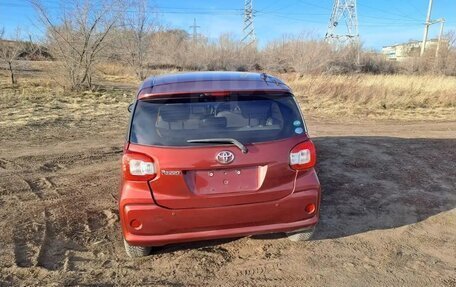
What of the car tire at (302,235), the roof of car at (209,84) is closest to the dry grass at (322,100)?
the roof of car at (209,84)

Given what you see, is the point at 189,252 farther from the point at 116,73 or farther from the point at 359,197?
the point at 116,73

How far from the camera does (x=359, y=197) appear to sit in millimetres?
5082

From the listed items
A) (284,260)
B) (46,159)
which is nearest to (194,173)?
(284,260)

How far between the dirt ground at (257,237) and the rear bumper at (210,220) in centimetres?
32

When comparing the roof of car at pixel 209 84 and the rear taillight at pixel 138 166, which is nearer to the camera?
the rear taillight at pixel 138 166

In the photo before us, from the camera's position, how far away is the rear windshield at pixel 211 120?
129 inches

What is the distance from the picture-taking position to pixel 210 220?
3285mm

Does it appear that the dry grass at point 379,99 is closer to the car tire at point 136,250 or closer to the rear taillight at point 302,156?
the rear taillight at point 302,156

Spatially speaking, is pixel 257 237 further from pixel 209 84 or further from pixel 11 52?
pixel 11 52

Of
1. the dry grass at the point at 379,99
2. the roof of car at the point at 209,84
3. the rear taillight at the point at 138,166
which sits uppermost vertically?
the roof of car at the point at 209,84

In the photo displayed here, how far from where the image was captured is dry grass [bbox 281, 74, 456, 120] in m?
13.7

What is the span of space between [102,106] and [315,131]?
728cm

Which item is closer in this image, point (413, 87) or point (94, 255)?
point (94, 255)

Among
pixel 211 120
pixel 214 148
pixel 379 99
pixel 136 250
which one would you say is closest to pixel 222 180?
pixel 214 148
